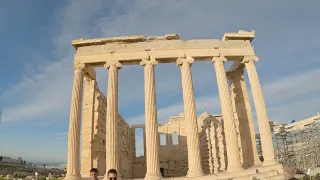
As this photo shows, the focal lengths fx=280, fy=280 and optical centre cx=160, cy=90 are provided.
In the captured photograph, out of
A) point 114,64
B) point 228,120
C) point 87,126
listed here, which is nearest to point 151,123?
point 114,64

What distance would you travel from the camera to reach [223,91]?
24.1 metres

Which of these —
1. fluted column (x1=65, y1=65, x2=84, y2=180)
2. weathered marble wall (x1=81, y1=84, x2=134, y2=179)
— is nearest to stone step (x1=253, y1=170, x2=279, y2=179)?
weathered marble wall (x1=81, y1=84, x2=134, y2=179)

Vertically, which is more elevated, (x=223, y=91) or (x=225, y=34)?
(x=225, y=34)

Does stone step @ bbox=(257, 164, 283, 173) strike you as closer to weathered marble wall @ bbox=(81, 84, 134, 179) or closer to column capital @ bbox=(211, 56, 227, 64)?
column capital @ bbox=(211, 56, 227, 64)

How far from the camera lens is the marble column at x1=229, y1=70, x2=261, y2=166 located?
88.8ft

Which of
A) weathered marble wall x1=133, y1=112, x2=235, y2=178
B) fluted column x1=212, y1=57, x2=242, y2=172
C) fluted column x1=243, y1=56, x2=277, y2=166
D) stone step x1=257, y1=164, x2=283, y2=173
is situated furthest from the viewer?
weathered marble wall x1=133, y1=112, x2=235, y2=178

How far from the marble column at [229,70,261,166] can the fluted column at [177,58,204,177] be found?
23.2 ft

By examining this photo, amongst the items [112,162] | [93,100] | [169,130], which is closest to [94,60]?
[93,100]

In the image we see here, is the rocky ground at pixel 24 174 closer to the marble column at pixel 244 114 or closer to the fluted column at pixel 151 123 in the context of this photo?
the fluted column at pixel 151 123

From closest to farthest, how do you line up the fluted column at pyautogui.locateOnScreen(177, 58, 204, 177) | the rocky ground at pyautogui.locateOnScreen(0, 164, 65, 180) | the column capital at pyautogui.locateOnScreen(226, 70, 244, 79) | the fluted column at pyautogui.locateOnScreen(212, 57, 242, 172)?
1. the fluted column at pyautogui.locateOnScreen(177, 58, 204, 177)
2. the fluted column at pyautogui.locateOnScreen(212, 57, 242, 172)
3. the column capital at pyautogui.locateOnScreen(226, 70, 244, 79)
4. the rocky ground at pyautogui.locateOnScreen(0, 164, 65, 180)

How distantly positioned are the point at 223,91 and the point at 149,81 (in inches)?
253

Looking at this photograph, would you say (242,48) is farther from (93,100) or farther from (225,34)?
(93,100)

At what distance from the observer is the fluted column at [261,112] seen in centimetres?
2323

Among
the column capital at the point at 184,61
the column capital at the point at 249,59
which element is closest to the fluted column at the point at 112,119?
the column capital at the point at 184,61
